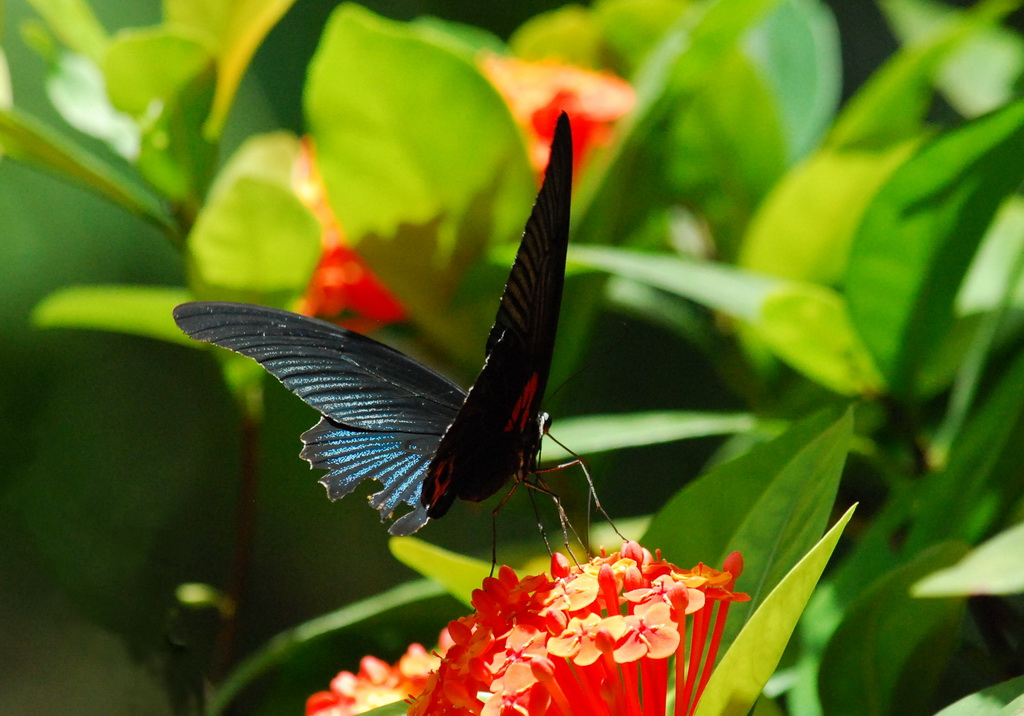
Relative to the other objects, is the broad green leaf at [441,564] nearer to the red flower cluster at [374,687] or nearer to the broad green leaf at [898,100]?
the red flower cluster at [374,687]

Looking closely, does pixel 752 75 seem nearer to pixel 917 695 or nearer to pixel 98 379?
pixel 917 695

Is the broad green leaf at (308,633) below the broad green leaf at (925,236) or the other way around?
below

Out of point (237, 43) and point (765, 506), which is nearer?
point (765, 506)

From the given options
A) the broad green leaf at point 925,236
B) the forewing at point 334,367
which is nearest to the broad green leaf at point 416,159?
the forewing at point 334,367

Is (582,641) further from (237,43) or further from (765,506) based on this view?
(237,43)

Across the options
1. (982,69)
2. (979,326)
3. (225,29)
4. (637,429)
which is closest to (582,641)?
(637,429)

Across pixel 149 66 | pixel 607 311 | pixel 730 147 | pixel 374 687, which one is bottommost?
pixel 607 311

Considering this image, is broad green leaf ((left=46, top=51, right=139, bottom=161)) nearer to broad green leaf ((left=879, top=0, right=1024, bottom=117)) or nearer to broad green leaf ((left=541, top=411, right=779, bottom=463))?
broad green leaf ((left=541, top=411, right=779, bottom=463))

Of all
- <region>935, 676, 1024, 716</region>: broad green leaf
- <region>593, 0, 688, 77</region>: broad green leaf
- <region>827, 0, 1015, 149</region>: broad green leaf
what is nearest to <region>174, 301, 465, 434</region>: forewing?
<region>935, 676, 1024, 716</region>: broad green leaf
